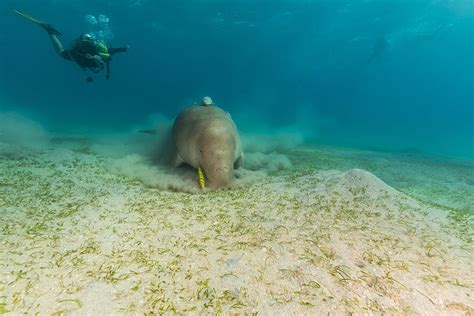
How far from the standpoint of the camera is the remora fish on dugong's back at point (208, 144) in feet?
22.0

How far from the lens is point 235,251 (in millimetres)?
3686

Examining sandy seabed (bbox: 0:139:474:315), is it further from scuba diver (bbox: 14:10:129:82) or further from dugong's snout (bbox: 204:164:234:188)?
scuba diver (bbox: 14:10:129:82)

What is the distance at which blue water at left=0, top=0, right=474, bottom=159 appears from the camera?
41.3 metres

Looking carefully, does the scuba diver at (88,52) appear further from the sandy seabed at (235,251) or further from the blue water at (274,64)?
the sandy seabed at (235,251)

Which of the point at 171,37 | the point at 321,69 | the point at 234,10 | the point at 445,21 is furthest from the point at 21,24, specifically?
the point at 321,69

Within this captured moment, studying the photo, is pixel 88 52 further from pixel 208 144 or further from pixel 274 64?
pixel 274 64

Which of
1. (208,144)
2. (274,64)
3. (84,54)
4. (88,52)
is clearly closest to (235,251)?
(208,144)

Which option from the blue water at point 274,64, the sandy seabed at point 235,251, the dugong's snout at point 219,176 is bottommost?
the sandy seabed at point 235,251

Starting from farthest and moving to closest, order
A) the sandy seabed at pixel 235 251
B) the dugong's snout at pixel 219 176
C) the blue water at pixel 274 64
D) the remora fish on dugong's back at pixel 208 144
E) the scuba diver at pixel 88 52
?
the blue water at pixel 274 64 < the scuba diver at pixel 88 52 < the remora fish on dugong's back at pixel 208 144 < the dugong's snout at pixel 219 176 < the sandy seabed at pixel 235 251

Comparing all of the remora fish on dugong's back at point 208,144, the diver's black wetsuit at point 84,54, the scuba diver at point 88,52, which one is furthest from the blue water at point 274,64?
the remora fish on dugong's back at point 208,144

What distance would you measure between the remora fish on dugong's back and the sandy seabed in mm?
746

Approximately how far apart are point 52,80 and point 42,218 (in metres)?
175

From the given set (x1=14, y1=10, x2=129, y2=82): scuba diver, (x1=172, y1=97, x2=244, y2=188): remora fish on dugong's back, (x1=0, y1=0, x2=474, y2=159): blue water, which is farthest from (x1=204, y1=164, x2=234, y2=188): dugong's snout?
(x1=0, y1=0, x2=474, y2=159): blue water

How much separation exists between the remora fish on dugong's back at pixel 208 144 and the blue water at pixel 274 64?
9.48m
